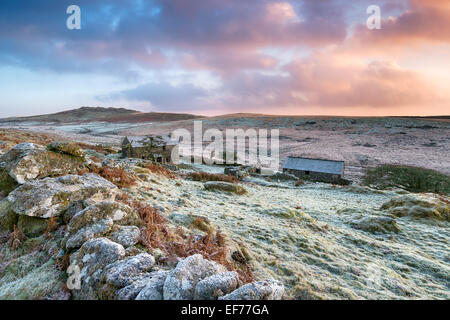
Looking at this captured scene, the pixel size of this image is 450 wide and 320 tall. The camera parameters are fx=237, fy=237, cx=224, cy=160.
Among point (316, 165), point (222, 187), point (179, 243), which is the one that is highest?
point (179, 243)

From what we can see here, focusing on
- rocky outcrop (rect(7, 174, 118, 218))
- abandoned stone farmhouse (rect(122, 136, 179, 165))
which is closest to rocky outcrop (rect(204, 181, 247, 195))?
rocky outcrop (rect(7, 174, 118, 218))

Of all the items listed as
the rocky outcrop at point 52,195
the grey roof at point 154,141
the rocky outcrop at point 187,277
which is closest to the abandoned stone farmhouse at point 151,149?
the grey roof at point 154,141

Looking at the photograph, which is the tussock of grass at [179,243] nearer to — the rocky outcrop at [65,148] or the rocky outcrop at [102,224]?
the rocky outcrop at [102,224]

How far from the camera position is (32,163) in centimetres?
926

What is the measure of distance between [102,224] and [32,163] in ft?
17.3

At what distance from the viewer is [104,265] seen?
5.11 m

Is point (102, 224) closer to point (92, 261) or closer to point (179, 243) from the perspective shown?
point (92, 261)

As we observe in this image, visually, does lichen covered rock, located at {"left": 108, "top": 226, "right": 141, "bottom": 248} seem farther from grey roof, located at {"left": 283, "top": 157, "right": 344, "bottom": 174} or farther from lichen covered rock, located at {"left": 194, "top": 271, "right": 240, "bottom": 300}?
grey roof, located at {"left": 283, "top": 157, "right": 344, "bottom": 174}

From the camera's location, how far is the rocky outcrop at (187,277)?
4305 mm

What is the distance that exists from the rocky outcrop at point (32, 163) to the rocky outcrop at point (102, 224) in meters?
4.24

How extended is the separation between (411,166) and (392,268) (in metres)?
51.6

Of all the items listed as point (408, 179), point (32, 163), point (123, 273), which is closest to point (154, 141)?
point (32, 163)

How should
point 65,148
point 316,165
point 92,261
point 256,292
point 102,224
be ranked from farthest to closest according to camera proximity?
point 316,165
point 65,148
point 102,224
point 92,261
point 256,292
